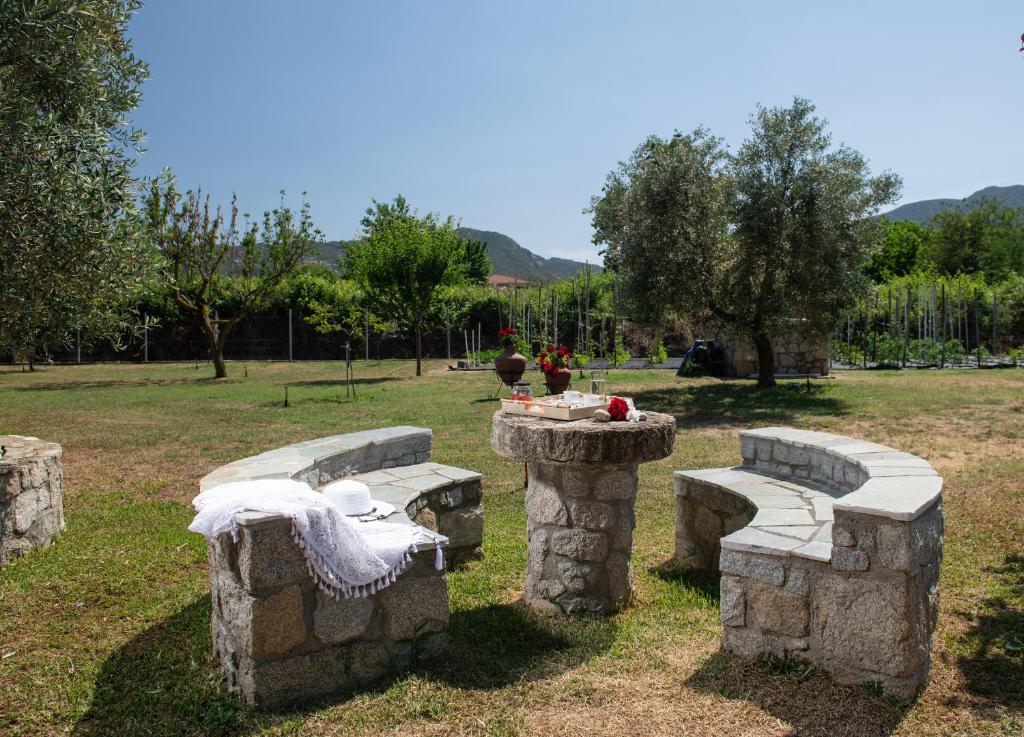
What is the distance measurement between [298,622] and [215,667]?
30.6 inches

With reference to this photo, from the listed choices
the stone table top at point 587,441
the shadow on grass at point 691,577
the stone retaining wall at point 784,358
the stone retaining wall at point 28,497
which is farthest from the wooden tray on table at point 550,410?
the stone retaining wall at point 784,358

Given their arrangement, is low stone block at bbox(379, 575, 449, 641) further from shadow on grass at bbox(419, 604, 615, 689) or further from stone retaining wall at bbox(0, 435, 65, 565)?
stone retaining wall at bbox(0, 435, 65, 565)

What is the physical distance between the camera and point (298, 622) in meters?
3.31

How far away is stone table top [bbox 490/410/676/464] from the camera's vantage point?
413 cm

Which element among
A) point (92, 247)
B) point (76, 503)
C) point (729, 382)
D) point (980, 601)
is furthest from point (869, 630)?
point (729, 382)

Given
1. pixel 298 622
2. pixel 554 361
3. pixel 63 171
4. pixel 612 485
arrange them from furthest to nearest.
Result: pixel 554 361 → pixel 63 171 → pixel 612 485 → pixel 298 622

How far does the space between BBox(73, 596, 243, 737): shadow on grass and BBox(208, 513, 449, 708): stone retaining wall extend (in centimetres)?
13

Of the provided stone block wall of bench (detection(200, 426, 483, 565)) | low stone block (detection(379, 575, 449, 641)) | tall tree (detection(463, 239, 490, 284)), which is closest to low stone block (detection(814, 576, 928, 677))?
low stone block (detection(379, 575, 449, 641))

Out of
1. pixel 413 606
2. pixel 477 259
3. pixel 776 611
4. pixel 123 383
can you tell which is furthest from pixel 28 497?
pixel 477 259

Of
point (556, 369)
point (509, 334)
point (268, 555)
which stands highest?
point (509, 334)

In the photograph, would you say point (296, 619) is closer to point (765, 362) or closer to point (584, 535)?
point (584, 535)

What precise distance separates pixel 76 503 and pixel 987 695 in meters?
7.01

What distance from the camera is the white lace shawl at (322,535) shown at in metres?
3.26

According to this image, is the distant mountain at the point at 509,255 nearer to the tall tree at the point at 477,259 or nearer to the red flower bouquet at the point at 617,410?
Answer: the tall tree at the point at 477,259
